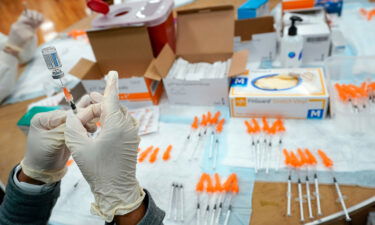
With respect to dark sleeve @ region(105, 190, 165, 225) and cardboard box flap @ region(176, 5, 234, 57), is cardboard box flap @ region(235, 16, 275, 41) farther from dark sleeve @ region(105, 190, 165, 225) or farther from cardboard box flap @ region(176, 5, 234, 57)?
dark sleeve @ region(105, 190, 165, 225)

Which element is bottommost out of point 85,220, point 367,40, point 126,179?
point 85,220

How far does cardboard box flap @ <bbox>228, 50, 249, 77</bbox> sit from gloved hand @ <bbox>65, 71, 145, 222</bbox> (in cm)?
54

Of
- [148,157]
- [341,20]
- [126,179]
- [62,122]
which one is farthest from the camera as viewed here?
[341,20]

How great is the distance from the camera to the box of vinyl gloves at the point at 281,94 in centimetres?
102

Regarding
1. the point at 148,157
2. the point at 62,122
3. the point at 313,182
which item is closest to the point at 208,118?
the point at 148,157

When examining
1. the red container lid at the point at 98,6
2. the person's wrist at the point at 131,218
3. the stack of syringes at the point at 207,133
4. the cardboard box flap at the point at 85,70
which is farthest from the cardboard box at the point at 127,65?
the person's wrist at the point at 131,218

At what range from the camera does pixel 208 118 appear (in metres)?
1.17

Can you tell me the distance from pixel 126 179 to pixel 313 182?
58cm

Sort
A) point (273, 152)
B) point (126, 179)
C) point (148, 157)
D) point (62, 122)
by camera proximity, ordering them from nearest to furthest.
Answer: point (126, 179), point (62, 122), point (273, 152), point (148, 157)

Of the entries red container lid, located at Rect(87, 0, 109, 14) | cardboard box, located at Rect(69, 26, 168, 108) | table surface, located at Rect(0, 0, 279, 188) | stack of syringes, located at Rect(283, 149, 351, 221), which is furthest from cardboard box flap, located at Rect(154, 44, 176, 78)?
table surface, located at Rect(0, 0, 279, 188)

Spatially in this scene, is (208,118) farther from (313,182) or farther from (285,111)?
(313,182)

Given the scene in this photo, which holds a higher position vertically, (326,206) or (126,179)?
(126,179)

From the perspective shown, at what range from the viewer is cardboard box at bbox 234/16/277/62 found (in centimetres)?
130

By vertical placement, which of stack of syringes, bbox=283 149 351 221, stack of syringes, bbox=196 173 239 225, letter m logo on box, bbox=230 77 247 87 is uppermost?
letter m logo on box, bbox=230 77 247 87
